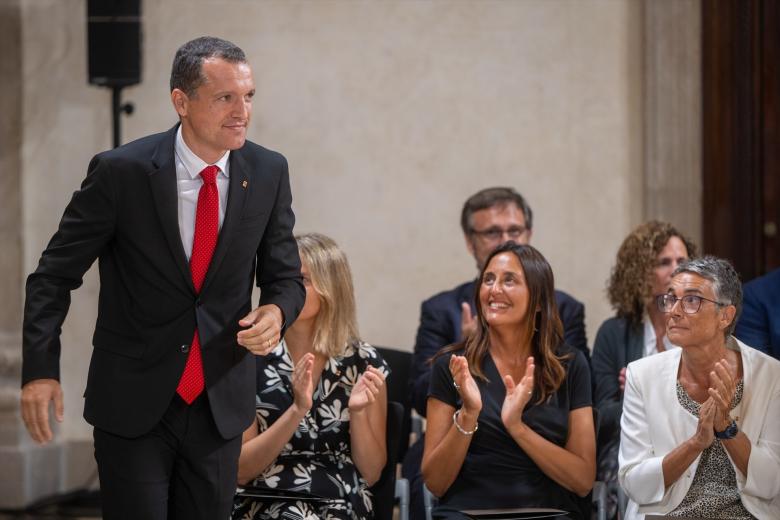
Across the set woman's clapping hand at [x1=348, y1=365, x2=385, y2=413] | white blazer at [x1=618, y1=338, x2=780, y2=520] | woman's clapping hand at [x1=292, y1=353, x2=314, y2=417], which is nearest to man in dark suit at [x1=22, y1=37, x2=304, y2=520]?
woman's clapping hand at [x1=292, y1=353, x2=314, y2=417]

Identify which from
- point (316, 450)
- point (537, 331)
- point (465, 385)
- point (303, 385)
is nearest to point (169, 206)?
point (303, 385)

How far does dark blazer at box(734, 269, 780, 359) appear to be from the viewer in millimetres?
3955

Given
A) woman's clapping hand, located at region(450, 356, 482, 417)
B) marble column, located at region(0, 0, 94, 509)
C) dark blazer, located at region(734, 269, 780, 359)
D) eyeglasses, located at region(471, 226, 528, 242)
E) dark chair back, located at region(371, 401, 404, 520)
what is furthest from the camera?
marble column, located at region(0, 0, 94, 509)

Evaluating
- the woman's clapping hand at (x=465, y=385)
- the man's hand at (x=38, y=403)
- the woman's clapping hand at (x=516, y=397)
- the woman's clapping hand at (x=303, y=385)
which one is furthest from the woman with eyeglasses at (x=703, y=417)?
the man's hand at (x=38, y=403)

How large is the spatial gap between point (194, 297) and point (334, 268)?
127 centimetres

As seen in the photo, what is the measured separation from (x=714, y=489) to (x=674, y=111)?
2.37m

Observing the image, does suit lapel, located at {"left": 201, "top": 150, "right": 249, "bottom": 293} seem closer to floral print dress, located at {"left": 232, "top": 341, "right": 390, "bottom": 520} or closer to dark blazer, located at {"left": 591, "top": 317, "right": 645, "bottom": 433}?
floral print dress, located at {"left": 232, "top": 341, "right": 390, "bottom": 520}

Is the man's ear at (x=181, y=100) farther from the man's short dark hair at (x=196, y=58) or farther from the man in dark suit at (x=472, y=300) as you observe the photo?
the man in dark suit at (x=472, y=300)

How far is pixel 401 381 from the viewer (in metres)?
4.37

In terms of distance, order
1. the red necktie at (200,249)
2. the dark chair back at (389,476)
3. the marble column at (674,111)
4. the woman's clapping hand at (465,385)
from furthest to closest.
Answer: the marble column at (674,111)
the dark chair back at (389,476)
the woman's clapping hand at (465,385)
the red necktie at (200,249)

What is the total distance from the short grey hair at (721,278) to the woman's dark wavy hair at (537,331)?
17.3 inches

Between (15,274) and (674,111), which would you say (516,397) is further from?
(15,274)

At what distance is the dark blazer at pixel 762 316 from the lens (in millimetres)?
3955

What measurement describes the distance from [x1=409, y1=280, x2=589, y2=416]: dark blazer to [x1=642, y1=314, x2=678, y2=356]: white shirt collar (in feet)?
0.83
